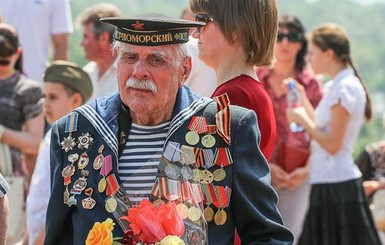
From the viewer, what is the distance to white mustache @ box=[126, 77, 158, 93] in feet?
14.3

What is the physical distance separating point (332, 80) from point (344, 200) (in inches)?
37.8

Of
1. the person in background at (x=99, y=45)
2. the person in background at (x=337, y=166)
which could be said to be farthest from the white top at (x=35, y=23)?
the person in background at (x=337, y=166)

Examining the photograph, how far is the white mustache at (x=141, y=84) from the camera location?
4.36 metres

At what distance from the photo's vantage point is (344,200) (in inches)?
332

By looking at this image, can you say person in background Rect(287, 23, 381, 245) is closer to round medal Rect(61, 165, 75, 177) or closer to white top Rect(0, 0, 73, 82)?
white top Rect(0, 0, 73, 82)

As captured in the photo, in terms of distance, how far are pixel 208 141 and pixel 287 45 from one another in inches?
181

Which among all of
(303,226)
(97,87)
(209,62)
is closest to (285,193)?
(303,226)

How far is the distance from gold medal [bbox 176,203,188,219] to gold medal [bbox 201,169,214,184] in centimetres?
16

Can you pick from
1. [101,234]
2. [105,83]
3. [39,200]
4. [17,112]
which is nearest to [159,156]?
[101,234]

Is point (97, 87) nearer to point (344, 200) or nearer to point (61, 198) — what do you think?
point (344, 200)

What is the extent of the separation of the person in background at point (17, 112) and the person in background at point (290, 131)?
1.93 meters

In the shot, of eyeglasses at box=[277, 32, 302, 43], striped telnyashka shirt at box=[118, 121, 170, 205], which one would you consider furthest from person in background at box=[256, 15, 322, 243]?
striped telnyashka shirt at box=[118, 121, 170, 205]

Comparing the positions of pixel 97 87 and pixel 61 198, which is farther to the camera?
pixel 97 87

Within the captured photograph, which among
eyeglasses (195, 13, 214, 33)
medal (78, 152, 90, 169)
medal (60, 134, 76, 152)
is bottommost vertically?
medal (78, 152, 90, 169)
